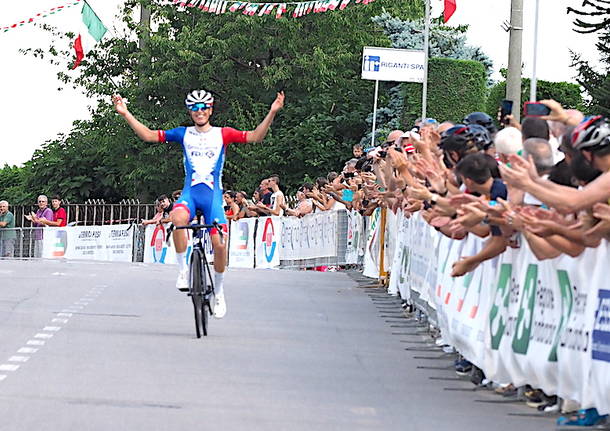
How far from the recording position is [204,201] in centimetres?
1523

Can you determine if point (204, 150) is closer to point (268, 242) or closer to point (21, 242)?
point (268, 242)

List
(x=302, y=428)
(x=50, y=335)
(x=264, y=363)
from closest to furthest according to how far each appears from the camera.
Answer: (x=302, y=428)
(x=264, y=363)
(x=50, y=335)

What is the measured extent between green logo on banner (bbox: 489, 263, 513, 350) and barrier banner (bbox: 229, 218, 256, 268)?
22702mm

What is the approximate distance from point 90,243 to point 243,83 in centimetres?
1826

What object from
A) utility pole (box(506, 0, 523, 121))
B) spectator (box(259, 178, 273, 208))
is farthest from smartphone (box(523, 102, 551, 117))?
spectator (box(259, 178, 273, 208))

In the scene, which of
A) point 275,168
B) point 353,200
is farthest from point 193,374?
point 275,168

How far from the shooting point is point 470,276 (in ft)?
39.5

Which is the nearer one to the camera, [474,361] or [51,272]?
[474,361]

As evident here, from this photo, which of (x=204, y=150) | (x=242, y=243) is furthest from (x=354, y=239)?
(x=204, y=150)

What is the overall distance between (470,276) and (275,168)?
4151 cm

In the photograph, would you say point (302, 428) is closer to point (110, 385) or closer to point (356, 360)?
point (110, 385)

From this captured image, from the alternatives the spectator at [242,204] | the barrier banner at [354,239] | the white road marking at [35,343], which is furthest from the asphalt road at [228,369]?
the spectator at [242,204]

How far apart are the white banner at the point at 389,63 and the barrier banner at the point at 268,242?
12.9ft

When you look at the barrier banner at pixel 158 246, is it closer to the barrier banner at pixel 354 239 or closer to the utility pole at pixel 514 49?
the barrier banner at pixel 354 239
